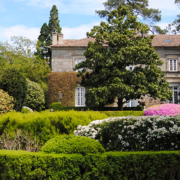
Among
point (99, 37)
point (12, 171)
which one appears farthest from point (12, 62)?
point (12, 171)

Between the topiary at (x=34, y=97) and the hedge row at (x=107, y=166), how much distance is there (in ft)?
71.4

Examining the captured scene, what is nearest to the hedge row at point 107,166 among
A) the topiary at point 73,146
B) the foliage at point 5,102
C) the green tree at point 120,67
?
the topiary at point 73,146

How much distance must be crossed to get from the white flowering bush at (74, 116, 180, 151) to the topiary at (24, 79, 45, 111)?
19.6 m

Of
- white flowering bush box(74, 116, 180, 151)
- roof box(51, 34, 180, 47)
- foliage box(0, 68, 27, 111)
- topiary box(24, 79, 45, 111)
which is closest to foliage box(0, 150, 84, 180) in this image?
white flowering bush box(74, 116, 180, 151)

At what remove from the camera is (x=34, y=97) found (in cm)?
2712

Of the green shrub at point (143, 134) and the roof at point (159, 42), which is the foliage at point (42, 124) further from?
the roof at point (159, 42)

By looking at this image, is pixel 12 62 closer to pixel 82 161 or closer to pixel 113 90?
pixel 113 90

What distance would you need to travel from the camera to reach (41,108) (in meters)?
28.2

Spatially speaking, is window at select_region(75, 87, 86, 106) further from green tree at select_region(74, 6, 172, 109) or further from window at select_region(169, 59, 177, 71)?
window at select_region(169, 59, 177, 71)

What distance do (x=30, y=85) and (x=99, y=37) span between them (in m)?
9.43

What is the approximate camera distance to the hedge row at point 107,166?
5.26 metres

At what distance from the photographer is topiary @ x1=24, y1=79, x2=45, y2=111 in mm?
26781

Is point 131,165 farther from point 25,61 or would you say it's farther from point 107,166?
point 25,61

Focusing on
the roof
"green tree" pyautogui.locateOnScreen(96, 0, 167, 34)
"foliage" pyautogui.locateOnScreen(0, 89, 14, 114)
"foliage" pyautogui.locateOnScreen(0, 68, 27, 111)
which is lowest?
"foliage" pyautogui.locateOnScreen(0, 89, 14, 114)
